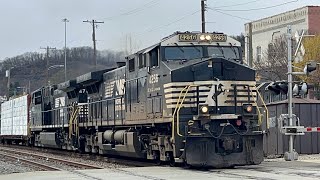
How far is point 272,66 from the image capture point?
4650 centimetres

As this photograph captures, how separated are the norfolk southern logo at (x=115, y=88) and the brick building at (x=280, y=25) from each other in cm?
2557

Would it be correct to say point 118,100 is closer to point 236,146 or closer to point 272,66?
point 236,146

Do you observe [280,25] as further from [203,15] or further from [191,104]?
[191,104]

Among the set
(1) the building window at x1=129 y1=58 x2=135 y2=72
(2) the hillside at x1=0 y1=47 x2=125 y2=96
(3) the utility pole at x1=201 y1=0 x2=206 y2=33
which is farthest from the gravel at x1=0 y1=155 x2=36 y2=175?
(2) the hillside at x1=0 y1=47 x2=125 y2=96

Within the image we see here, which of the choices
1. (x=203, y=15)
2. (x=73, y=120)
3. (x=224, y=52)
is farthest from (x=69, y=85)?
(x=224, y=52)

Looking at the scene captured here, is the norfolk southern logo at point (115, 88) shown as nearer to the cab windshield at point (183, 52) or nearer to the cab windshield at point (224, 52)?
the cab windshield at point (183, 52)

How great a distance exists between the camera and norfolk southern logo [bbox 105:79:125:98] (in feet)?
65.7

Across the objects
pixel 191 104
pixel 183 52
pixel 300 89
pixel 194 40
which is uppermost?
pixel 194 40

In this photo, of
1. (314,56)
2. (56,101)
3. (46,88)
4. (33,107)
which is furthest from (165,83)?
(314,56)

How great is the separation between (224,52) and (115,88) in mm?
6199

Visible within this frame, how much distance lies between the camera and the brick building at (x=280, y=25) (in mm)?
47906

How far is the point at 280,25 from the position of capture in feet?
169

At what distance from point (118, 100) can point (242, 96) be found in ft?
20.9

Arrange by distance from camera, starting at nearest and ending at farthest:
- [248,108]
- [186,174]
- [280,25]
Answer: [186,174]
[248,108]
[280,25]
